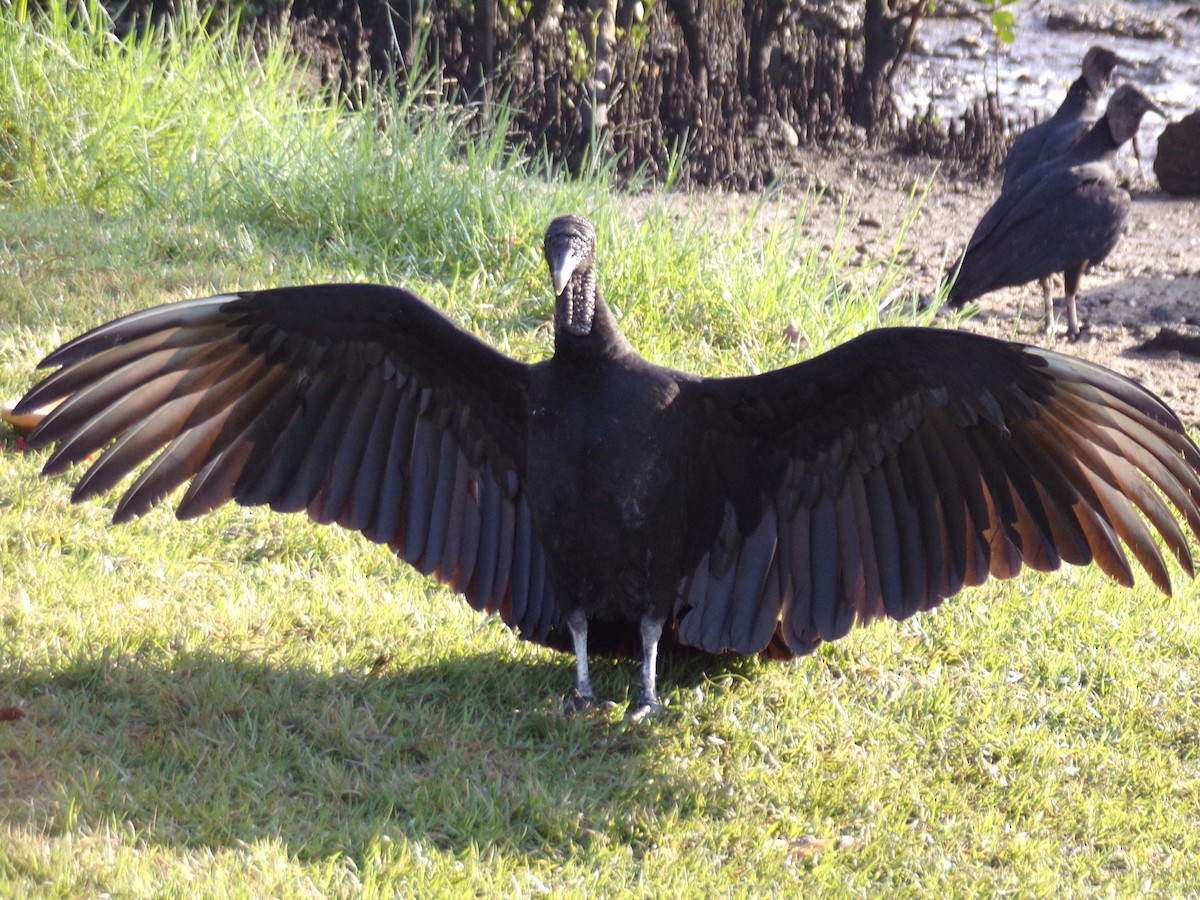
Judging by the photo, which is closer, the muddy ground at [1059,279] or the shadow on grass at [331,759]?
the shadow on grass at [331,759]

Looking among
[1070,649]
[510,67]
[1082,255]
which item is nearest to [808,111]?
[510,67]

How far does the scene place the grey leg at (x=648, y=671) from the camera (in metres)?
3.22

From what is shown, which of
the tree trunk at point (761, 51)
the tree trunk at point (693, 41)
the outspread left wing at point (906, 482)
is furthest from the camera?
the tree trunk at point (761, 51)

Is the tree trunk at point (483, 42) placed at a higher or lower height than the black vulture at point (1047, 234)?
higher

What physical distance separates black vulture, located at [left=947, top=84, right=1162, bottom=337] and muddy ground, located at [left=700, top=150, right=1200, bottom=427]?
16cm

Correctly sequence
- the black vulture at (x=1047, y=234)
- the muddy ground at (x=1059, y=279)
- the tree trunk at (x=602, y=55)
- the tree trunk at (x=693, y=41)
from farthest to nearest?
the tree trunk at (x=693, y=41), the tree trunk at (x=602, y=55), the black vulture at (x=1047, y=234), the muddy ground at (x=1059, y=279)

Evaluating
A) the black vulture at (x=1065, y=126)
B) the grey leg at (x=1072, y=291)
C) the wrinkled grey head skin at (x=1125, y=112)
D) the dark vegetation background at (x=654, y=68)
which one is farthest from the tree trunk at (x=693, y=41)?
the grey leg at (x=1072, y=291)

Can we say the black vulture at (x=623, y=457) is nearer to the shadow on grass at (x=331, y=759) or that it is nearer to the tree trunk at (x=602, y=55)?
the shadow on grass at (x=331, y=759)

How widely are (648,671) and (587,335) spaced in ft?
2.75

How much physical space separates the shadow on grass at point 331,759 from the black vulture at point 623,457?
208 millimetres

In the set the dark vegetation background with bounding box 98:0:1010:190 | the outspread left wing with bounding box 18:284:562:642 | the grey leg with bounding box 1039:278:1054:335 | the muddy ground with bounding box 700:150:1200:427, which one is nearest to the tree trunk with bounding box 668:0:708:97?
the dark vegetation background with bounding box 98:0:1010:190

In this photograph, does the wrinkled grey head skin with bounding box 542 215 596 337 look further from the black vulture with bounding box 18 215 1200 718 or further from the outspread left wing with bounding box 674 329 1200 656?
the outspread left wing with bounding box 674 329 1200 656

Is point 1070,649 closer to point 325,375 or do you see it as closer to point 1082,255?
point 325,375

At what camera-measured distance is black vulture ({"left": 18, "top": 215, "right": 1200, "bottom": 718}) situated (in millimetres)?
2926
